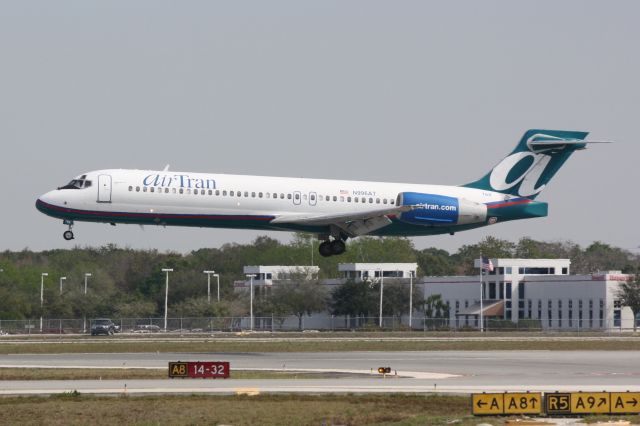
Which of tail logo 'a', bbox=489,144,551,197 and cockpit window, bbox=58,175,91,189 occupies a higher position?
tail logo 'a', bbox=489,144,551,197

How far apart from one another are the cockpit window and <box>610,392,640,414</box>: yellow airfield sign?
32784mm

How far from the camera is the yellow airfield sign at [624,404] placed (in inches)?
1202

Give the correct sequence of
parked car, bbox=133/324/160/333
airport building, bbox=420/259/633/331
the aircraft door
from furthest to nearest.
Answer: airport building, bbox=420/259/633/331 < parked car, bbox=133/324/160/333 < the aircraft door

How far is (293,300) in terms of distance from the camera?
110188 mm

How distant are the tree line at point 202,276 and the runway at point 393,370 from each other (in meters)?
52.7

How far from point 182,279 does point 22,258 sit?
3125cm

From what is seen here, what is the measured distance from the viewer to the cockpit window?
56.9 meters

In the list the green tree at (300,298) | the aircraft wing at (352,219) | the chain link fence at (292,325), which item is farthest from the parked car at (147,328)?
the aircraft wing at (352,219)

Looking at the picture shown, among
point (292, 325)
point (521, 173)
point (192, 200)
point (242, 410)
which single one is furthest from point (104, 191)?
point (292, 325)

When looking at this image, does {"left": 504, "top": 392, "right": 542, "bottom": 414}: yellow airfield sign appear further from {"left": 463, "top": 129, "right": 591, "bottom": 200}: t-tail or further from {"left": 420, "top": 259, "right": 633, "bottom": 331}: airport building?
{"left": 420, "top": 259, "right": 633, "bottom": 331}: airport building

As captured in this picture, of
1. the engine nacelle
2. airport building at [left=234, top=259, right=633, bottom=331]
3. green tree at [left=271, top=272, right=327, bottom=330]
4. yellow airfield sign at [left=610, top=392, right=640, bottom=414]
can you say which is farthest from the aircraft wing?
green tree at [left=271, top=272, right=327, bottom=330]

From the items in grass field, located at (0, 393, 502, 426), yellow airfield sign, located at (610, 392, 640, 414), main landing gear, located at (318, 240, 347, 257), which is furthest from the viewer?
main landing gear, located at (318, 240, 347, 257)

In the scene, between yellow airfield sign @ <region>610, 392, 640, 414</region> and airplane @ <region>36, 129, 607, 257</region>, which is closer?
yellow airfield sign @ <region>610, 392, 640, 414</region>

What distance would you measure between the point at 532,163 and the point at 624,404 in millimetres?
35288
